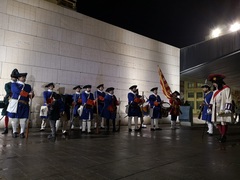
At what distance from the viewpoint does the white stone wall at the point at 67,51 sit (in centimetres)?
894

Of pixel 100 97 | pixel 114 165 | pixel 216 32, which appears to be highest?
pixel 216 32

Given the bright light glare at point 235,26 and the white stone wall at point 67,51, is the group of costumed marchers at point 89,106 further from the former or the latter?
the bright light glare at point 235,26

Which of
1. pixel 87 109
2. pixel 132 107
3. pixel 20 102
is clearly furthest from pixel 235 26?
pixel 20 102

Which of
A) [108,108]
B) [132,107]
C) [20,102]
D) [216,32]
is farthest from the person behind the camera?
[216,32]

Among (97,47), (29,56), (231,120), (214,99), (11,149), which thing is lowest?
(11,149)

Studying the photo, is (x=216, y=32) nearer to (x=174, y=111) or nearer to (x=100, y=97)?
(x=174, y=111)

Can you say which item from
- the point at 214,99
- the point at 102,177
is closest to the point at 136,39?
the point at 214,99

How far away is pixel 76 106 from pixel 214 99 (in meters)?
5.33

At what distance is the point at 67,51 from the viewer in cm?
1035

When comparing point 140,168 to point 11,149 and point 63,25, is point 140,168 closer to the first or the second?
point 11,149

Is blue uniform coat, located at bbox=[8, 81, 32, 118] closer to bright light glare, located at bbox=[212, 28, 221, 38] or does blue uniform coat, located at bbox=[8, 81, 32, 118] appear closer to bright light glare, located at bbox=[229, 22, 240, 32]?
bright light glare, located at bbox=[229, 22, 240, 32]

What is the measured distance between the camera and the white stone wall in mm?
8938

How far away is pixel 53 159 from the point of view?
3.63 metres

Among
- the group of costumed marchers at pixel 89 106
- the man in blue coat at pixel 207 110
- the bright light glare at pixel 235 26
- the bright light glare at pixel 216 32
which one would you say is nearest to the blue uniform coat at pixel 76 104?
the group of costumed marchers at pixel 89 106
